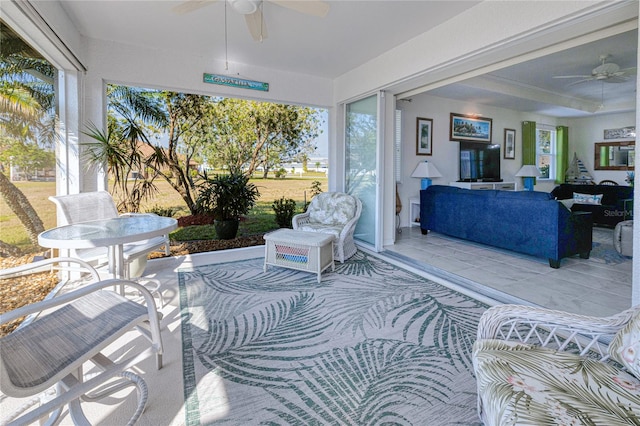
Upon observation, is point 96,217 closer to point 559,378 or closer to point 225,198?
point 225,198

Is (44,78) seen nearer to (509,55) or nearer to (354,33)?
(354,33)

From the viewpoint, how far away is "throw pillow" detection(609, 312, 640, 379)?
1.14 meters

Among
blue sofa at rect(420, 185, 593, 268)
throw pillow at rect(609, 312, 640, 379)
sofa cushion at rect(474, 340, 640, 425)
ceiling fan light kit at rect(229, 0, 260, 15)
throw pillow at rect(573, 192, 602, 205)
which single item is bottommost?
sofa cushion at rect(474, 340, 640, 425)

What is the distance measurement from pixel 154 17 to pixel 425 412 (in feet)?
13.0

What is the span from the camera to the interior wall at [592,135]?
25.8 ft

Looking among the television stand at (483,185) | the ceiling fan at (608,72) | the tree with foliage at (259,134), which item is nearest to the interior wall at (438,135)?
the television stand at (483,185)

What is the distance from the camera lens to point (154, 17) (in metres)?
3.16

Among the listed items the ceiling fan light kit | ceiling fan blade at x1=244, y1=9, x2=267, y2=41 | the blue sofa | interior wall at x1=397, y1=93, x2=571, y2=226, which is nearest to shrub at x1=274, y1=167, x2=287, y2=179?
interior wall at x1=397, y1=93, x2=571, y2=226

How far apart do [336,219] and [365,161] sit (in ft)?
3.41

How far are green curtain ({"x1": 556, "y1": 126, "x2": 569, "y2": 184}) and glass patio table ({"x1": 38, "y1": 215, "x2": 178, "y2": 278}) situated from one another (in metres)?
9.71

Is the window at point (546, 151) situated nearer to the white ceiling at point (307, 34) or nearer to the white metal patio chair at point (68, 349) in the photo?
the white ceiling at point (307, 34)

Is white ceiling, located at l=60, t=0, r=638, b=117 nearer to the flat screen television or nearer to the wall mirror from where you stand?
the flat screen television

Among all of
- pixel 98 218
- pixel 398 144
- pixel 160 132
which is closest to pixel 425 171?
pixel 398 144

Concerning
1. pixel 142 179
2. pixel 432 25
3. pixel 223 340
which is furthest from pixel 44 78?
pixel 432 25
